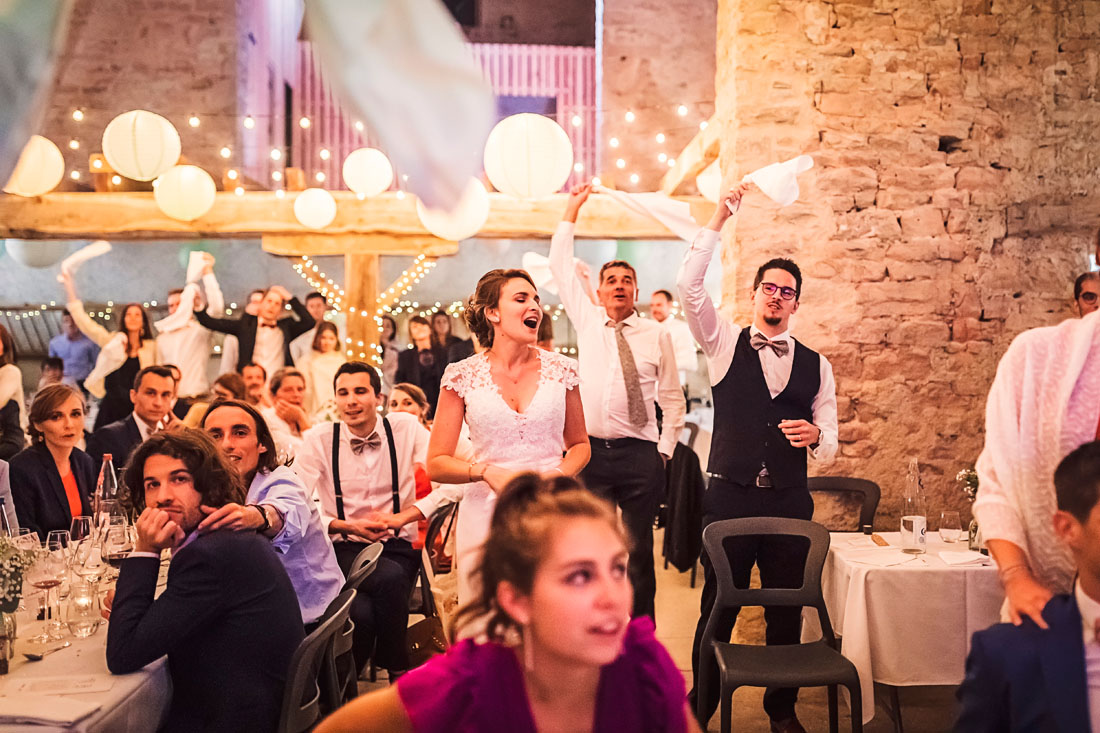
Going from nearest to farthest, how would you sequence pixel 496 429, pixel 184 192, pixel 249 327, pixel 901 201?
pixel 496 429
pixel 901 201
pixel 184 192
pixel 249 327

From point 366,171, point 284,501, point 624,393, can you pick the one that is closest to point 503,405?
point 284,501

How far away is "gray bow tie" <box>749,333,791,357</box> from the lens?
3.38 meters

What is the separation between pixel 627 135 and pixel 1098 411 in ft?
33.4

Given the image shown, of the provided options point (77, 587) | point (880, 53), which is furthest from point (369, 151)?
point (77, 587)

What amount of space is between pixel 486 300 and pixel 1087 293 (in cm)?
299

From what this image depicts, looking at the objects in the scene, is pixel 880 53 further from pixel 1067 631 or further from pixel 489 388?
pixel 1067 631

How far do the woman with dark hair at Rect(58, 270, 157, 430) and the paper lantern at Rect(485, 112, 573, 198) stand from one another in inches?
131

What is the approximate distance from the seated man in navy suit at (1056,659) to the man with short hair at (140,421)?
152 inches

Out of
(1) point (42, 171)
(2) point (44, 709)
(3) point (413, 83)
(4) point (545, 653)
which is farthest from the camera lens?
(1) point (42, 171)

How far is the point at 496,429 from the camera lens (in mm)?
2928

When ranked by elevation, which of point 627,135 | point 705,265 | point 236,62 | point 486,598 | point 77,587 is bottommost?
point 77,587

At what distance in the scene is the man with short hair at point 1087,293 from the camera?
13.8ft

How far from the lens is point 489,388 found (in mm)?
2953

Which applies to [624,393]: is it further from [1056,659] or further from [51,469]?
[1056,659]
